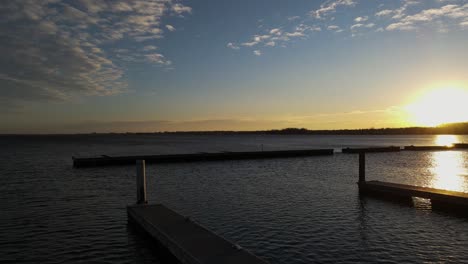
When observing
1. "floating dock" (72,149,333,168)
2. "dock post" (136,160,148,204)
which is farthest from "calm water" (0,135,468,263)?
"floating dock" (72,149,333,168)

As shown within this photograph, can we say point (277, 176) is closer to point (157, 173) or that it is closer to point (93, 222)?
point (157, 173)

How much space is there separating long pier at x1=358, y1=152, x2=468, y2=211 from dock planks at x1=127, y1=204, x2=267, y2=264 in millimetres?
15151

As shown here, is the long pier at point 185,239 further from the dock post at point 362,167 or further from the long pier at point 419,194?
the dock post at point 362,167

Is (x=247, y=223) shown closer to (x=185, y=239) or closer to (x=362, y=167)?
(x=185, y=239)

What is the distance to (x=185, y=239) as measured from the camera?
37.8 ft

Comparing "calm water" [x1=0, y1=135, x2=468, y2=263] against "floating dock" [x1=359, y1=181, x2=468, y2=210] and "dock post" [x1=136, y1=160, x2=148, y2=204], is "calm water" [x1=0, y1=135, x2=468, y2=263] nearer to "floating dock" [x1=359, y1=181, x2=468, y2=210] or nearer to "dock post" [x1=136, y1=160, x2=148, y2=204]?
"floating dock" [x1=359, y1=181, x2=468, y2=210]

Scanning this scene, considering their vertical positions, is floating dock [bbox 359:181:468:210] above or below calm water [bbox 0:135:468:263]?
above

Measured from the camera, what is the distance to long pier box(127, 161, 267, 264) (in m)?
9.68

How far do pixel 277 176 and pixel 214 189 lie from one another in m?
10.4

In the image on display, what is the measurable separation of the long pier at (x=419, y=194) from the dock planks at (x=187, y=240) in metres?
15.2

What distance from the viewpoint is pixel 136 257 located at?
1276cm

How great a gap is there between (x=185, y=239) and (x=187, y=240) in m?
0.15

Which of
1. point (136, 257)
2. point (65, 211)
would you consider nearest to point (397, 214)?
point (136, 257)

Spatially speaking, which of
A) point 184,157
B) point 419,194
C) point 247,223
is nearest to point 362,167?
point 419,194
